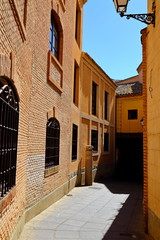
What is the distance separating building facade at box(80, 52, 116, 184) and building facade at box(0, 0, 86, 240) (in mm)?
1608

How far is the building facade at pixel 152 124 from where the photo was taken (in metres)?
4.98

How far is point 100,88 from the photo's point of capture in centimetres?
1658

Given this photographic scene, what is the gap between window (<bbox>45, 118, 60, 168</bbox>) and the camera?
26.3 ft

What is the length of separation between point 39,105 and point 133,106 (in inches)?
546

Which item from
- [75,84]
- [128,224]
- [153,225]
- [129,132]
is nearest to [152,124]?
[153,225]

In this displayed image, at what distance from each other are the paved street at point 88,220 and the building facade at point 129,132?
9.44 m

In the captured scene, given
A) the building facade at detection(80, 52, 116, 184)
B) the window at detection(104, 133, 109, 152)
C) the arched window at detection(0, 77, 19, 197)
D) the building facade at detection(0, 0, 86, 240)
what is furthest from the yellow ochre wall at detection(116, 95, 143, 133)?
the arched window at detection(0, 77, 19, 197)

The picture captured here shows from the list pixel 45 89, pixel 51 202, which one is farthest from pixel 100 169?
pixel 45 89

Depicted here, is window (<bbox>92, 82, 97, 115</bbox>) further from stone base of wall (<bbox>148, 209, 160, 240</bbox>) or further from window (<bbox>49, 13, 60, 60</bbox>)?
stone base of wall (<bbox>148, 209, 160, 240</bbox>)

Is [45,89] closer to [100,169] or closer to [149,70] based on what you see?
[149,70]

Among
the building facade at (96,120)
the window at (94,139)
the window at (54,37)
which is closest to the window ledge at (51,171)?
the window at (54,37)

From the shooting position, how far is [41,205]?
23.1 feet

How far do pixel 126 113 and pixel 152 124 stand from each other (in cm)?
1460

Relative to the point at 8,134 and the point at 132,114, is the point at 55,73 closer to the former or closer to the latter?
the point at 8,134
